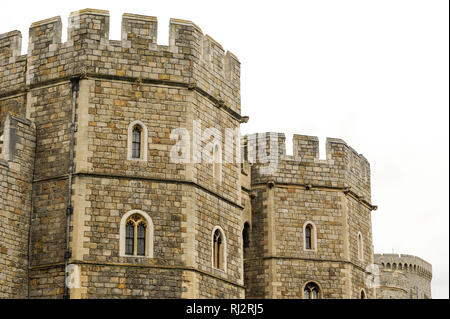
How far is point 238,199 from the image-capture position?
26.2 m

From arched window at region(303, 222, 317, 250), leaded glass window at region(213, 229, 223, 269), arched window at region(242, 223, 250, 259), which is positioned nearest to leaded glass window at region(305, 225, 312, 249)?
arched window at region(303, 222, 317, 250)

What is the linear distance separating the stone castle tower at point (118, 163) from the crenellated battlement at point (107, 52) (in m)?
0.03

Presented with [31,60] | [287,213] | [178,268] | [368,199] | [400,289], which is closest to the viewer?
[178,268]

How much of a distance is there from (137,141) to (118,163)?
0.78m

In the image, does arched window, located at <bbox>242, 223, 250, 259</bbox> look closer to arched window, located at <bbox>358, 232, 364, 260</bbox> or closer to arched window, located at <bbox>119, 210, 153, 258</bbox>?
arched window, located at <bbox>358, 232, 364, 260</bbox>

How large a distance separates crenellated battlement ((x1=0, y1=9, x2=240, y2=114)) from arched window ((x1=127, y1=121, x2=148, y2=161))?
1218mm

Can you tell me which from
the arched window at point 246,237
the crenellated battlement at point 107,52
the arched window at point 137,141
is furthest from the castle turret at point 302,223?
the arched window at point 137,141

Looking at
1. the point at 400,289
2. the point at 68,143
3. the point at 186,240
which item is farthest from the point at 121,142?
the point at 400,289

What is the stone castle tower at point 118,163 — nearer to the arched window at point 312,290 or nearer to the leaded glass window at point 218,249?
the leaded glass window at point 218,249

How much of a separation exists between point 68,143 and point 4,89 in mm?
2907

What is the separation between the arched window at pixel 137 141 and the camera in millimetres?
23812

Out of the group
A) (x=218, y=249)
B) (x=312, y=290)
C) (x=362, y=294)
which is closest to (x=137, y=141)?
(x=218, y=249)
